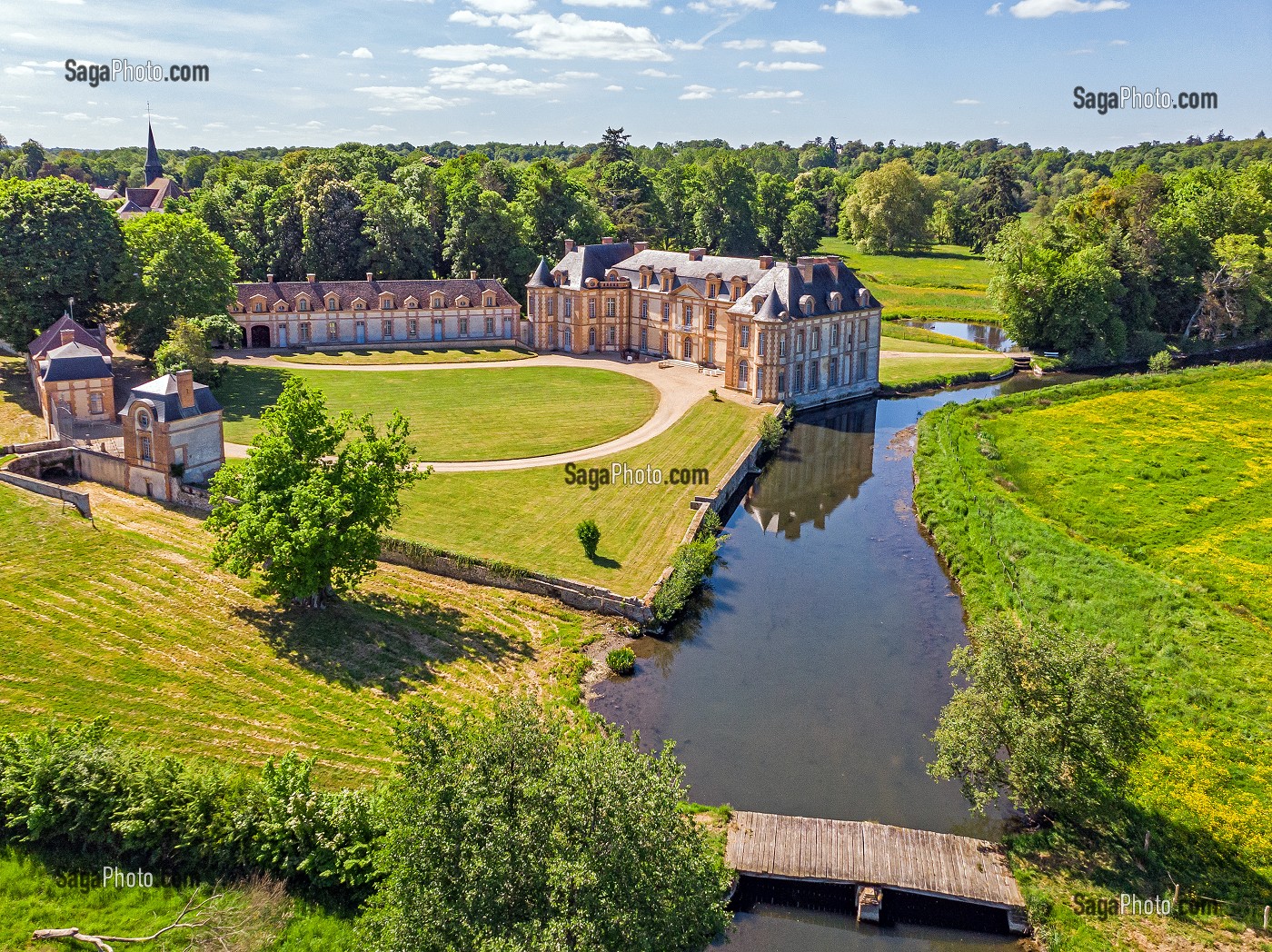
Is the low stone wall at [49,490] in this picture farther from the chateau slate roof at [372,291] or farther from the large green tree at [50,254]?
the chateau slate roof at [372,291]

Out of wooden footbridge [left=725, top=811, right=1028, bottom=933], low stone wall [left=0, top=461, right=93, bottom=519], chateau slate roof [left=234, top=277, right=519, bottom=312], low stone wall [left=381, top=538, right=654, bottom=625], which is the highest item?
chateau slate roof [left=234, top=277, right=519, bottom=312]

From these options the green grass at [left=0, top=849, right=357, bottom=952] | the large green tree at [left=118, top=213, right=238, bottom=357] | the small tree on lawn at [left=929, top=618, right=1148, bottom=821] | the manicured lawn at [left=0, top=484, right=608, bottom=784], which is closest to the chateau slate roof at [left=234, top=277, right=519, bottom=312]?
the large green tree at [left=118, top=213, right=238, bottom=357]

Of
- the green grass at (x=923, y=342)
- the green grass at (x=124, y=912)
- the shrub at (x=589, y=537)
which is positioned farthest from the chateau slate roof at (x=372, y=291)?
the green grass at (x=124, y=912)

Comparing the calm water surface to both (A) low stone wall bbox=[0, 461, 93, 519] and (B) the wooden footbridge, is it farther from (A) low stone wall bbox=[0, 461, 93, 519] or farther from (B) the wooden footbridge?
(A) low stone wall bbox=[0, 461, 93, 519]

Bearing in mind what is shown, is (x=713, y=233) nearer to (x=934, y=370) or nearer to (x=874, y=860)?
(x=934, y=370)

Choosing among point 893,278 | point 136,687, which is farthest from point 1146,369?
point 136,687

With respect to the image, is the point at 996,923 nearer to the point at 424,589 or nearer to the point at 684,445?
the point at 424,589

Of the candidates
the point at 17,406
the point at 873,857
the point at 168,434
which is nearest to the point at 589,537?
the point at 873,857
